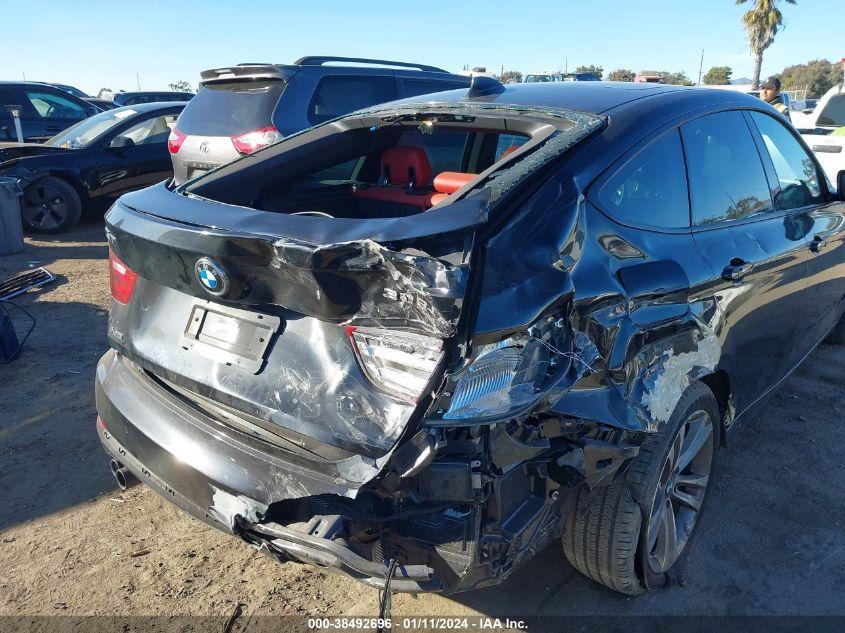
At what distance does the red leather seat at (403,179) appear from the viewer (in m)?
3.44

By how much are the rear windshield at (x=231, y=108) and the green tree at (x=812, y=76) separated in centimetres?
4974

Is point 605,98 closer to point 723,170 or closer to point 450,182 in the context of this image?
point 723,170

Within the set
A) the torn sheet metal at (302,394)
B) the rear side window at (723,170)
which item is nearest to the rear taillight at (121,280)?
the torn sheet metal at (302,394)

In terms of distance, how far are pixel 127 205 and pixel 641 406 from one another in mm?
1908

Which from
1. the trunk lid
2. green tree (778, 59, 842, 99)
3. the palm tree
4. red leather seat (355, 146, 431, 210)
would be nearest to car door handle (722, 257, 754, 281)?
the trunk lid

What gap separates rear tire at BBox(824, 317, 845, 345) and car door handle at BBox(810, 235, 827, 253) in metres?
2.00

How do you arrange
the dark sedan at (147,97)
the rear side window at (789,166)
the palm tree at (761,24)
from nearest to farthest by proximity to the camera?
the rear side window at (789,166)
the dark sedan at (147,97)
the palm tree at (761,24)

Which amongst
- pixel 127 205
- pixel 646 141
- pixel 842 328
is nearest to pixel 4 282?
pixel 127 205

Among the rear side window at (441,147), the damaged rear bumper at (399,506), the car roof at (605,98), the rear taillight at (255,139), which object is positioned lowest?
the damaged rear bumper at (399,506)

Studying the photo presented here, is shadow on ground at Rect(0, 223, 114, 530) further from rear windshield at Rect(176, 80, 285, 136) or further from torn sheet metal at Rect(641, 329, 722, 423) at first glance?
torn sheet metal at Rect(641, 329, 722, 423)

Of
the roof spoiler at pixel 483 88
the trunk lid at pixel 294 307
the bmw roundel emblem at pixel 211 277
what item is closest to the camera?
the trunk lid at pixel 294 307

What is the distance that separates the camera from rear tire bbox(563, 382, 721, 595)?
2.26 m

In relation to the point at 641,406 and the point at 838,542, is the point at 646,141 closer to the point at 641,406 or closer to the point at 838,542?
the point at 641,406

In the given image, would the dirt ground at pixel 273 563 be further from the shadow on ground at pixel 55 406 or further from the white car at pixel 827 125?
the white car at pixel 827 125
